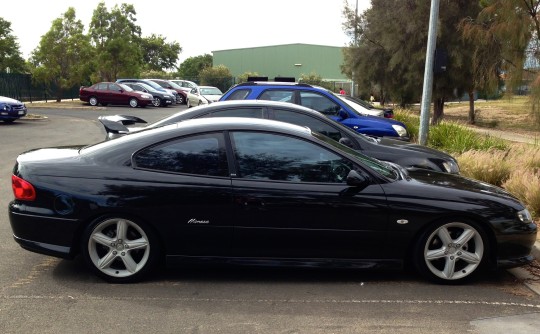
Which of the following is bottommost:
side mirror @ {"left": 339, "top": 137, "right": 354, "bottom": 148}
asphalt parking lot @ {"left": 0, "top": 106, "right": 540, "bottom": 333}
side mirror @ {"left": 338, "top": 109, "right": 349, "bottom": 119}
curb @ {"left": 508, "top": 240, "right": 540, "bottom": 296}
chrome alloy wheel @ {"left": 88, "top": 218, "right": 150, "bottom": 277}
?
curb @ {"left": 508, "top": 240, "right": 540, "bottom": 296}

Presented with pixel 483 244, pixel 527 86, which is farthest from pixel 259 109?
pixel 527 86

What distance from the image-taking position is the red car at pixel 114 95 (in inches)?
1147

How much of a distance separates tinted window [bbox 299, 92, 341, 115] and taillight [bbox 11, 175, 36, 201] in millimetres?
5589

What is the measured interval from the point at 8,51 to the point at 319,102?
44.9 meters

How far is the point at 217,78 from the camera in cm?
5350

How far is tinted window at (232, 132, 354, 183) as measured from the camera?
4402 mm

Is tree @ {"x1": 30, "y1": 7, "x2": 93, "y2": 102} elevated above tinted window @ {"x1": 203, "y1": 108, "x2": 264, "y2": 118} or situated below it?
above

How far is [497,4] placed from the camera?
554 inches

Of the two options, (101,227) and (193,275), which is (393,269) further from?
(101,227)

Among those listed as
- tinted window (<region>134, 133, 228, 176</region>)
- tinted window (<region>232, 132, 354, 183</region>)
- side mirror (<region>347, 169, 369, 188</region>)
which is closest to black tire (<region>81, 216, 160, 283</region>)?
tinted window (<region>134, 133, 228, 176</region>)

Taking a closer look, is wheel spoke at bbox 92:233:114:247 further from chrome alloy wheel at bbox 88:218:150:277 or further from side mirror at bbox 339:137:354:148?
side mirror at bbox 339:137:354:148

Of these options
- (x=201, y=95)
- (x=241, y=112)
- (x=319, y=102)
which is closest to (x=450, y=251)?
(x=241, y=112)

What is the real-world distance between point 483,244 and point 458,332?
1.12 metres

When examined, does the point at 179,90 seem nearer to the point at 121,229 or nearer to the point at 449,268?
the point at 121,229
